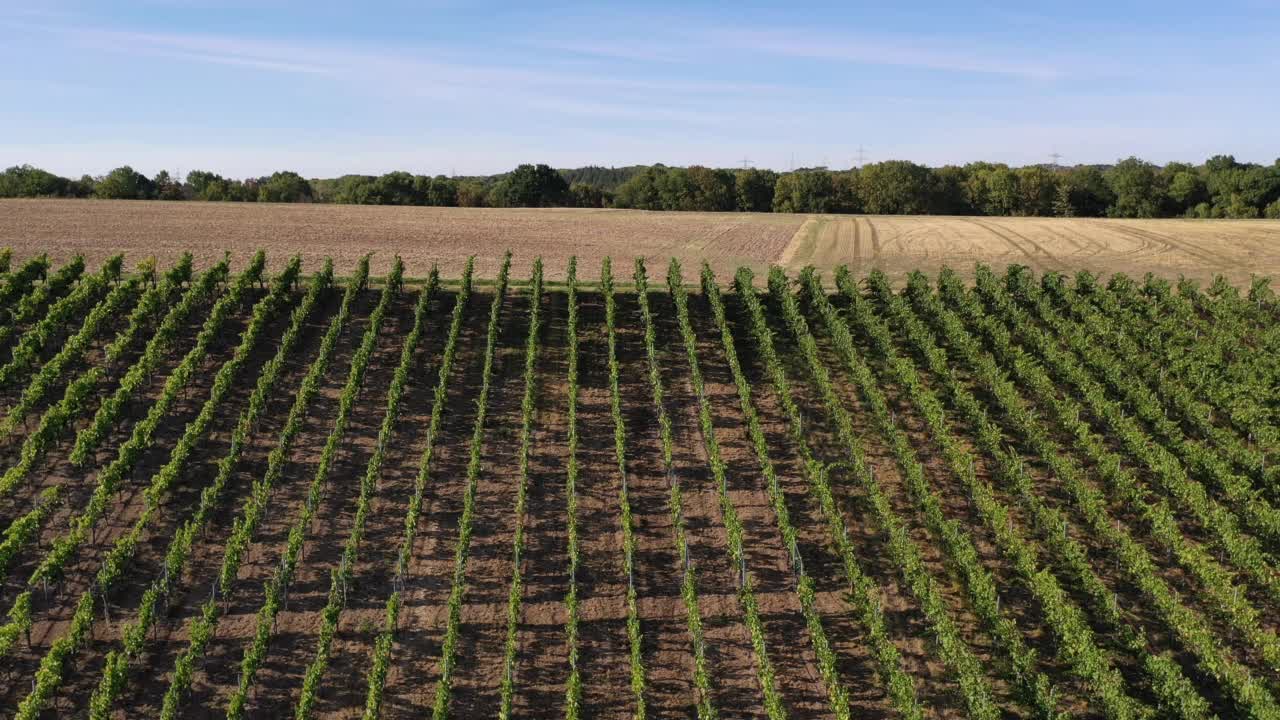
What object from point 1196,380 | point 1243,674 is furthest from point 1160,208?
point 1243,674

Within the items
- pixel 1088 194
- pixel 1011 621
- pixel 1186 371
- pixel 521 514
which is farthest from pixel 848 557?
pixel 1088 194

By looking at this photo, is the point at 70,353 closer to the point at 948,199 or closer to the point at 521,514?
the point at 521,514

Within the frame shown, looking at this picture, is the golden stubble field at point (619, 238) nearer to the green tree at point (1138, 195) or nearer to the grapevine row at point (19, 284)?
the grapevine row at point (19, 284)

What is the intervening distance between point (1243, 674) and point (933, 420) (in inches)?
497

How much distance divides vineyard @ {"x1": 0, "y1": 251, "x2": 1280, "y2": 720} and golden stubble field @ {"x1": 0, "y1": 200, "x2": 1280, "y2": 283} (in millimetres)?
14201

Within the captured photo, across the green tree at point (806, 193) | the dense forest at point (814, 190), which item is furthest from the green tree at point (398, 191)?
the green tree at point (806, 193)

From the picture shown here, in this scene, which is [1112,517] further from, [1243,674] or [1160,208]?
[1160,208]

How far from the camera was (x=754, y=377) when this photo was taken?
39.6 m

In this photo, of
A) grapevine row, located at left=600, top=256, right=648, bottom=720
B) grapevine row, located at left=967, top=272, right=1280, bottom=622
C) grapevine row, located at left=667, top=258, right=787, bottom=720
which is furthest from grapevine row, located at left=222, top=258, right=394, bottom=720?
grapevine row, located at left=967, top=272, right=1280, bottom=622

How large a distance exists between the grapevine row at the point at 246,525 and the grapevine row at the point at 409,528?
4.00m

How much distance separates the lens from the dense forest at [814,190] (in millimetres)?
97875

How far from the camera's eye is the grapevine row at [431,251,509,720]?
21631 mm

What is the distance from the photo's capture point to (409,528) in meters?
27.0

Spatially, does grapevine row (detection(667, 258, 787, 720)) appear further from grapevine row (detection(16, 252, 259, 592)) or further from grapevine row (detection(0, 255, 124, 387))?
grapevine row (detection(0, 255, 124, 387))
